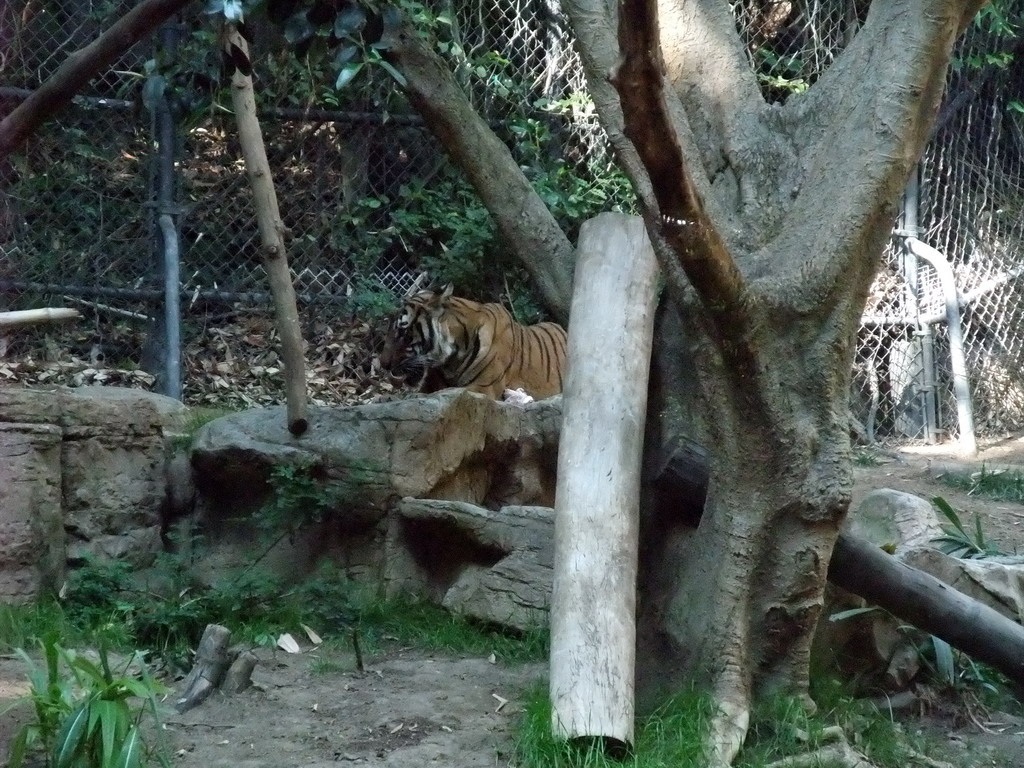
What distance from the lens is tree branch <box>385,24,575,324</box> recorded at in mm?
4766

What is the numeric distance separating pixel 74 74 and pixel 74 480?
3.31 m

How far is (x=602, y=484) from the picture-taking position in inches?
154

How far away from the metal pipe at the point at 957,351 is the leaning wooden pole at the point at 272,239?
18.4ft

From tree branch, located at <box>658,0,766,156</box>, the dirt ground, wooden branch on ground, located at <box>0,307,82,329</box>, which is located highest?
tree branch, located at <box>658,0,766,156</box>

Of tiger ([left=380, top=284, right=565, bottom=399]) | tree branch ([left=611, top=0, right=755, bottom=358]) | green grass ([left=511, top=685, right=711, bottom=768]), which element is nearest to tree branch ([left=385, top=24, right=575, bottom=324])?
tree branch ([left=611, top=0, right=755, bottom=358])

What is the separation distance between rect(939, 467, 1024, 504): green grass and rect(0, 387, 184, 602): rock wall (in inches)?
198

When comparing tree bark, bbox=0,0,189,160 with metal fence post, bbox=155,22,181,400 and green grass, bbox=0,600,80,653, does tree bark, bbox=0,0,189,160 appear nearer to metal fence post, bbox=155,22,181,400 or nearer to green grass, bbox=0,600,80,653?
green grass, bbox=0,600,80,653

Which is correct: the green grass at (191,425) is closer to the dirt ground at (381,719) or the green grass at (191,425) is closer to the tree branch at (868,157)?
the dirt ground at (381,719)

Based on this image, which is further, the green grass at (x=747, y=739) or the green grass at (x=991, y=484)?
the green grass at (x=991, y=484)

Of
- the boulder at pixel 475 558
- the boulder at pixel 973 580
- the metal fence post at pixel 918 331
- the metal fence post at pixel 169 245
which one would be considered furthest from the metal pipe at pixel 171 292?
the metal fence post at pixel 918 331

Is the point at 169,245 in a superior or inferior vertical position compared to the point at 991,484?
superior

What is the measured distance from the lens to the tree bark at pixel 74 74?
209cm

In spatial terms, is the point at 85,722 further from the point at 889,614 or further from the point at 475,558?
the point at 889,614

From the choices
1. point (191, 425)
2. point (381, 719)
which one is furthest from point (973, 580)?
point (191, 425)
